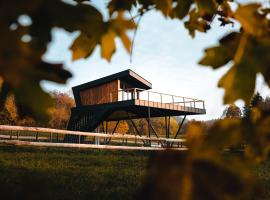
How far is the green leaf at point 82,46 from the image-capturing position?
1171 mm

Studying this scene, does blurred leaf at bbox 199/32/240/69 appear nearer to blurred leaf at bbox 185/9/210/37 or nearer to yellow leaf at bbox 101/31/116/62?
yellow leaf at bbox 101/31/116/62

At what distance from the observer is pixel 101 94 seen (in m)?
25.9

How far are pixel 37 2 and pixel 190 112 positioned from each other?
86.4 feet

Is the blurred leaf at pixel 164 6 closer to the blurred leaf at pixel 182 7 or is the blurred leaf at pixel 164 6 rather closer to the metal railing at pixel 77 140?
the blurred leaf at pixel 182 7

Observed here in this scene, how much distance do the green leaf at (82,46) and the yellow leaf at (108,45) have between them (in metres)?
0.11

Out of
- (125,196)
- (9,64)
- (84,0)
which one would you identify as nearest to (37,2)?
(9,64)

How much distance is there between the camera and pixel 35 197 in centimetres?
60

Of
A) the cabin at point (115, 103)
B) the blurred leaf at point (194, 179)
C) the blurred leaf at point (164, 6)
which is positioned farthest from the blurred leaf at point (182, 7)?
the cabin at point (115, 103)

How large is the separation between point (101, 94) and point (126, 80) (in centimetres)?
235

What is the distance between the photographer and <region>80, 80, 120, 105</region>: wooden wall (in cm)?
2477

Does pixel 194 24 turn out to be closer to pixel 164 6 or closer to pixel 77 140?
pixel 164 6

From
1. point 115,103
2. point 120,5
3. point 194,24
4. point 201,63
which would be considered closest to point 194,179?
point 201,63

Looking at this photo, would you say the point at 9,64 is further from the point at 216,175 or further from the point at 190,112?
the point at 190,112

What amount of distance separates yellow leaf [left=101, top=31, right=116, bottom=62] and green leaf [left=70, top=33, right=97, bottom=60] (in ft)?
0.35
